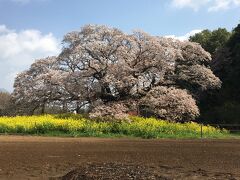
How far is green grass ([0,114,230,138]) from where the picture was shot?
24.8 meters

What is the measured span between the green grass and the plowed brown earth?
21.9ft

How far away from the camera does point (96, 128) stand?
25.5 m

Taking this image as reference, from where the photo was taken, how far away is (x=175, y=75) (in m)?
31.8

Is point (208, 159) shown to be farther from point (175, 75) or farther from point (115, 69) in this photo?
point (175, 75)

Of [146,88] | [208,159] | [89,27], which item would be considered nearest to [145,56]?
[146,88]

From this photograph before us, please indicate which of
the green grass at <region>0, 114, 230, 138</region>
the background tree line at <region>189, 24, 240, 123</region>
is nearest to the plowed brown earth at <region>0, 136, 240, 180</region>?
the green grass at <region>0, 114, 230, 138</region>

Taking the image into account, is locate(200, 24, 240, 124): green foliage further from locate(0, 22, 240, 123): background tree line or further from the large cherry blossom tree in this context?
the large cherry blossom tree

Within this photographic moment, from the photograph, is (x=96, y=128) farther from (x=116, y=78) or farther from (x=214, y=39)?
(x=214, y=39)

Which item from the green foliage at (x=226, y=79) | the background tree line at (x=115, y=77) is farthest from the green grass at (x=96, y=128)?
the green foliage at (x=226, y=79)

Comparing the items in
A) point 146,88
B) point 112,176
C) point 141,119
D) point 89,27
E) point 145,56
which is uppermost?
point 89,27

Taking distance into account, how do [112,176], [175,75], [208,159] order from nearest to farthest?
[112,176] < [208,159] < [175,75]

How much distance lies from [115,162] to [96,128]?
12972mm

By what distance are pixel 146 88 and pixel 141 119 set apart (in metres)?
3.37

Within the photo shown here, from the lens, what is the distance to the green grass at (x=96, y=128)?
81.5 feet
